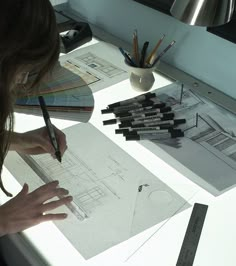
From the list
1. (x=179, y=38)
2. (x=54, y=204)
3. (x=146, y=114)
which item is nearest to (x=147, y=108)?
(x=146, y=114)

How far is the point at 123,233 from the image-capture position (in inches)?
31.4

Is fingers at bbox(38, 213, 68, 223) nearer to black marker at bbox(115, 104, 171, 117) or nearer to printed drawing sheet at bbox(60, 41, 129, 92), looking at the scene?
A: black marker at bbox(115, 104, 171, 117)

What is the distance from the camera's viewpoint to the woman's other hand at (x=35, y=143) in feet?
3.23

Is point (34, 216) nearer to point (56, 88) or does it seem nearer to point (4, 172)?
point (4, 172)

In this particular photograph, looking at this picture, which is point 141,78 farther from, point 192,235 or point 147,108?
point 192,235

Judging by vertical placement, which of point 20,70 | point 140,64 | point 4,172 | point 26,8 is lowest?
point 4,172

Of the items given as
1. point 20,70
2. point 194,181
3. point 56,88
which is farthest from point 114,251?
point 56,88

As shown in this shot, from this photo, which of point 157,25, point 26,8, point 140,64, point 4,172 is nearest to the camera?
point 26,8

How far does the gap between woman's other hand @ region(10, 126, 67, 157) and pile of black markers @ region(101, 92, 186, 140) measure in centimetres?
13

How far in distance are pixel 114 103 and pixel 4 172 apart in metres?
0.34

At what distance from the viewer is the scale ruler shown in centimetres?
75

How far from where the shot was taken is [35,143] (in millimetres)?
988

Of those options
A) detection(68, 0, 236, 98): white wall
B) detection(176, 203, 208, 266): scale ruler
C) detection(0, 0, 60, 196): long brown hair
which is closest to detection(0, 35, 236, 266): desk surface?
detection(176, 203, 208, 266): scale ruler

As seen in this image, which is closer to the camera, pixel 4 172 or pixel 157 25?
pixel 4 172
